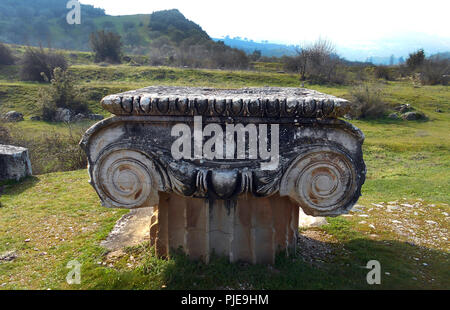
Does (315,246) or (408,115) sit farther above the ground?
(408,115)

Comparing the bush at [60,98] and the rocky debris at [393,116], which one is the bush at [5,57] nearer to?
the bush at [60,98]

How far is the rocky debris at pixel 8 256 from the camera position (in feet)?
12.0

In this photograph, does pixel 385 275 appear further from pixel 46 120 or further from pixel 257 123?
pixel 46 120

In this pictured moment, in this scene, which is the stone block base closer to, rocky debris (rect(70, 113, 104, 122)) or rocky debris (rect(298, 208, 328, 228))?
rocky debris (rect(298, 208, 328, 228))

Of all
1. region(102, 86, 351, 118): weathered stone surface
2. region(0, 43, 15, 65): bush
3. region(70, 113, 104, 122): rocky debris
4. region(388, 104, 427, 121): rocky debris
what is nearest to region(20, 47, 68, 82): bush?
region(0, 43, 15, 65): bush

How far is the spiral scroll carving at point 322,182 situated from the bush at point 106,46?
3030 centimetres

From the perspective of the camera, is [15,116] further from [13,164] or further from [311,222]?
[311,222]

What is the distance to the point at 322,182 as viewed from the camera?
2910 mm

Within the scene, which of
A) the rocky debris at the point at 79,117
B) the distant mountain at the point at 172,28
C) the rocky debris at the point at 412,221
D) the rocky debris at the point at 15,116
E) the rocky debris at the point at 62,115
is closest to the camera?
the rocky debris at the point at 412,221

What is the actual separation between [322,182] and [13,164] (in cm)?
668

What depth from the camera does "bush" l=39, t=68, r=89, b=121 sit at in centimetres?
1494

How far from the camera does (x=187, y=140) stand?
2873 mm

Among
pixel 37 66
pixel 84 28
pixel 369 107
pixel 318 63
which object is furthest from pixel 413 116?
pixel 84 28

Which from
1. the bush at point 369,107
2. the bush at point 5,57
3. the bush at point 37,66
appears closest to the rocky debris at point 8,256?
the bush at point 369,107
